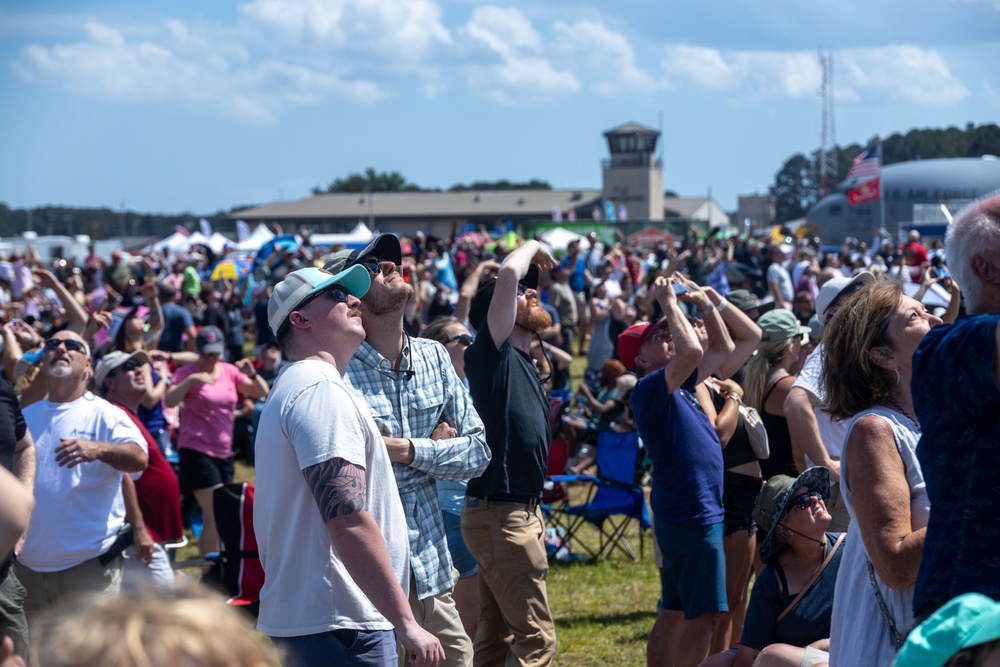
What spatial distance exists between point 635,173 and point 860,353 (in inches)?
3712

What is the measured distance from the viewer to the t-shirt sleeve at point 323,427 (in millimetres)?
2834

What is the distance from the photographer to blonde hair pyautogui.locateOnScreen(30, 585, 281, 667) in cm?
133

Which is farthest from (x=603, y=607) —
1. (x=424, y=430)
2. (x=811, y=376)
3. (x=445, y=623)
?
(x=424, y=430)

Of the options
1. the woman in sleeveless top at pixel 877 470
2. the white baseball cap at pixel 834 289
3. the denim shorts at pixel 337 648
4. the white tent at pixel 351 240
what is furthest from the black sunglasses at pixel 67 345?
the white tent at pixel 351 240

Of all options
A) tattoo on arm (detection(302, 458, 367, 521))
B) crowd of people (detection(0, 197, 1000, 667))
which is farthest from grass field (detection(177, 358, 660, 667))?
tattoo on arm (detection(302, 458, 367, 521))

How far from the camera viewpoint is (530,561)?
443cm

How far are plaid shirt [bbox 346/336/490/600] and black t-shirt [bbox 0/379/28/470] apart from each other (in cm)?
145

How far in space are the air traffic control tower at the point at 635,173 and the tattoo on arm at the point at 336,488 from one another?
9210cm

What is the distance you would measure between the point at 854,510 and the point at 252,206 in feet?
359

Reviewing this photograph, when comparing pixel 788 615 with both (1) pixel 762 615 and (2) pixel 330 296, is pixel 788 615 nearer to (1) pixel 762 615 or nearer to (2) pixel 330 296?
(1) pixel 762 615

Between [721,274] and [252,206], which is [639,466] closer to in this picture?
[721,274]

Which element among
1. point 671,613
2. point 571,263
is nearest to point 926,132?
point 571,263

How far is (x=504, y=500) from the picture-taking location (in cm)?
448

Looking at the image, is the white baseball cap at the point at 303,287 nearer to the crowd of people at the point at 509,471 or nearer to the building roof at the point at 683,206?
the crowd of people at the point at 509,471
